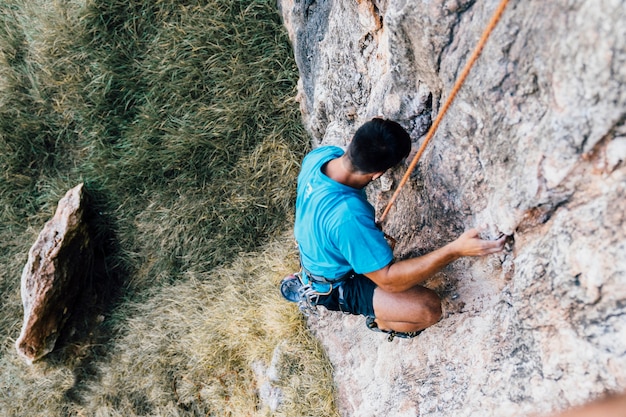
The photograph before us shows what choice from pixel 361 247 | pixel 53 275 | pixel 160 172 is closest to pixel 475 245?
Result: pixel 361 247

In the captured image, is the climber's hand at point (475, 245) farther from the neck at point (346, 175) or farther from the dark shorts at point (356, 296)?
the dark shorts at point (356, 296)

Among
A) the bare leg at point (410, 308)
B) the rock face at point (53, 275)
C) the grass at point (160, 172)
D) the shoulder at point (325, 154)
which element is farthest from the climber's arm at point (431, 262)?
the rock face at point (53, 275)

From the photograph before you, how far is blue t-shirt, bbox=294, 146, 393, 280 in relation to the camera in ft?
5.90

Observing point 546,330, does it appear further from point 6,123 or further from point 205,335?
point 6,123

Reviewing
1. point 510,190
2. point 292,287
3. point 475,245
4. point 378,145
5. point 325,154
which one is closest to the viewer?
point 510,190

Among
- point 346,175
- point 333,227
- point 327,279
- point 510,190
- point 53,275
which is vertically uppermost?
point 510,190

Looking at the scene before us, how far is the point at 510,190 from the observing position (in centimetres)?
150

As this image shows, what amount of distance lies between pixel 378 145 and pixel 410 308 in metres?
0.71

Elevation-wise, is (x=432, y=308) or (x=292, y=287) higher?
(x=432, y=308)

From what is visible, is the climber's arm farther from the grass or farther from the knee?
the grass

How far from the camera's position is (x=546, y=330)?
144 cm

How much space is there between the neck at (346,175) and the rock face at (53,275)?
2.35 metres

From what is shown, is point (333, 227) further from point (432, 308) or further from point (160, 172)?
point (160, 172)

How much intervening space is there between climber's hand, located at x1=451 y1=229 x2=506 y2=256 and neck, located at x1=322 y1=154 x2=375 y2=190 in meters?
0.44
